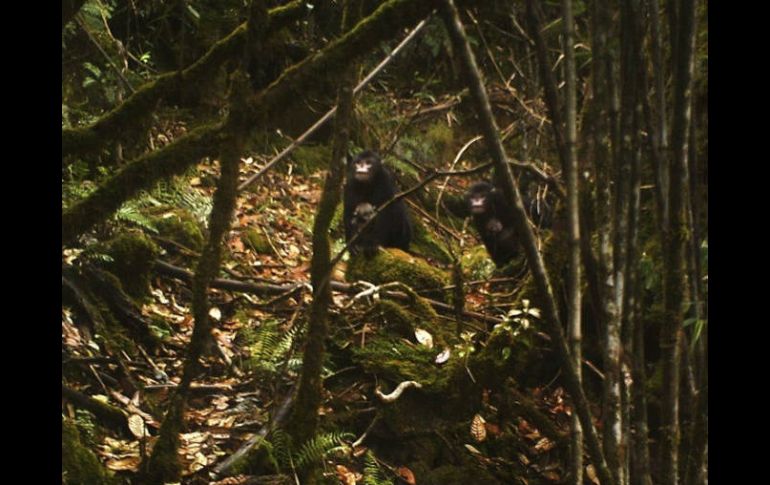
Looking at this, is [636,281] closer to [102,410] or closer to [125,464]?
[125,464]

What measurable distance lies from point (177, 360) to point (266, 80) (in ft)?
16.4

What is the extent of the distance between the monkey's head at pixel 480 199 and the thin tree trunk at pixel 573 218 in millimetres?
5738

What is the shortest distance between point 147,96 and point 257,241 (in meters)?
3.85

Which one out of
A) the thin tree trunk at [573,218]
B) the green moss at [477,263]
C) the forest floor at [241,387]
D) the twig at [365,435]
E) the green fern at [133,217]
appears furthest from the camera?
the green moss at [477,263]

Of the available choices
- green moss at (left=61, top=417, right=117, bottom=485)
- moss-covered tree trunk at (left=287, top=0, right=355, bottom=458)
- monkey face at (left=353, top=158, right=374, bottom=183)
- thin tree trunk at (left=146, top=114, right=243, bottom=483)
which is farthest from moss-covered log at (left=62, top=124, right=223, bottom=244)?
monkey face at (left=353, top=158, right=374, bottom=183)

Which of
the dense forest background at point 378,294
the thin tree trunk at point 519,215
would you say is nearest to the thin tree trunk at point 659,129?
the dense forest background at point 378,294

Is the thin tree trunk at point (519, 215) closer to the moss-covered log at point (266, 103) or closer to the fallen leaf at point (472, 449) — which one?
the moss-covered log at point (266, 103)

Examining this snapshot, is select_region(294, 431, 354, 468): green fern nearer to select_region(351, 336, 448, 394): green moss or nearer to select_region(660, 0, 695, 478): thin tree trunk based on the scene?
select_region(351, 336, 448, 394): green moss

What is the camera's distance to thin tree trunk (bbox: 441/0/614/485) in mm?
3176

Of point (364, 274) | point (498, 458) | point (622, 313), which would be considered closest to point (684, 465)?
point (622, 313)

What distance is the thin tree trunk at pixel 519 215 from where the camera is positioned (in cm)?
318

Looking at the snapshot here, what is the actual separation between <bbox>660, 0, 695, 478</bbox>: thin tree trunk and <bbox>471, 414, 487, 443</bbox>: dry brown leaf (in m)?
1.42

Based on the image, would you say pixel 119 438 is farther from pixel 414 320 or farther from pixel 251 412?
pixel 414 320

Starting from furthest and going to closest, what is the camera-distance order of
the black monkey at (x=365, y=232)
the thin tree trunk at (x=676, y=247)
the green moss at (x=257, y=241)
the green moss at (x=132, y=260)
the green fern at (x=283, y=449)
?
1. the green moss at (x=257, y=241)
2. the black monkey at (x=365, y=232)
3. the green moss at (x=132, y=260)
4. the green fern at (x=283, y=449)
5. the thin tree trunk at (x=676, y=247)
